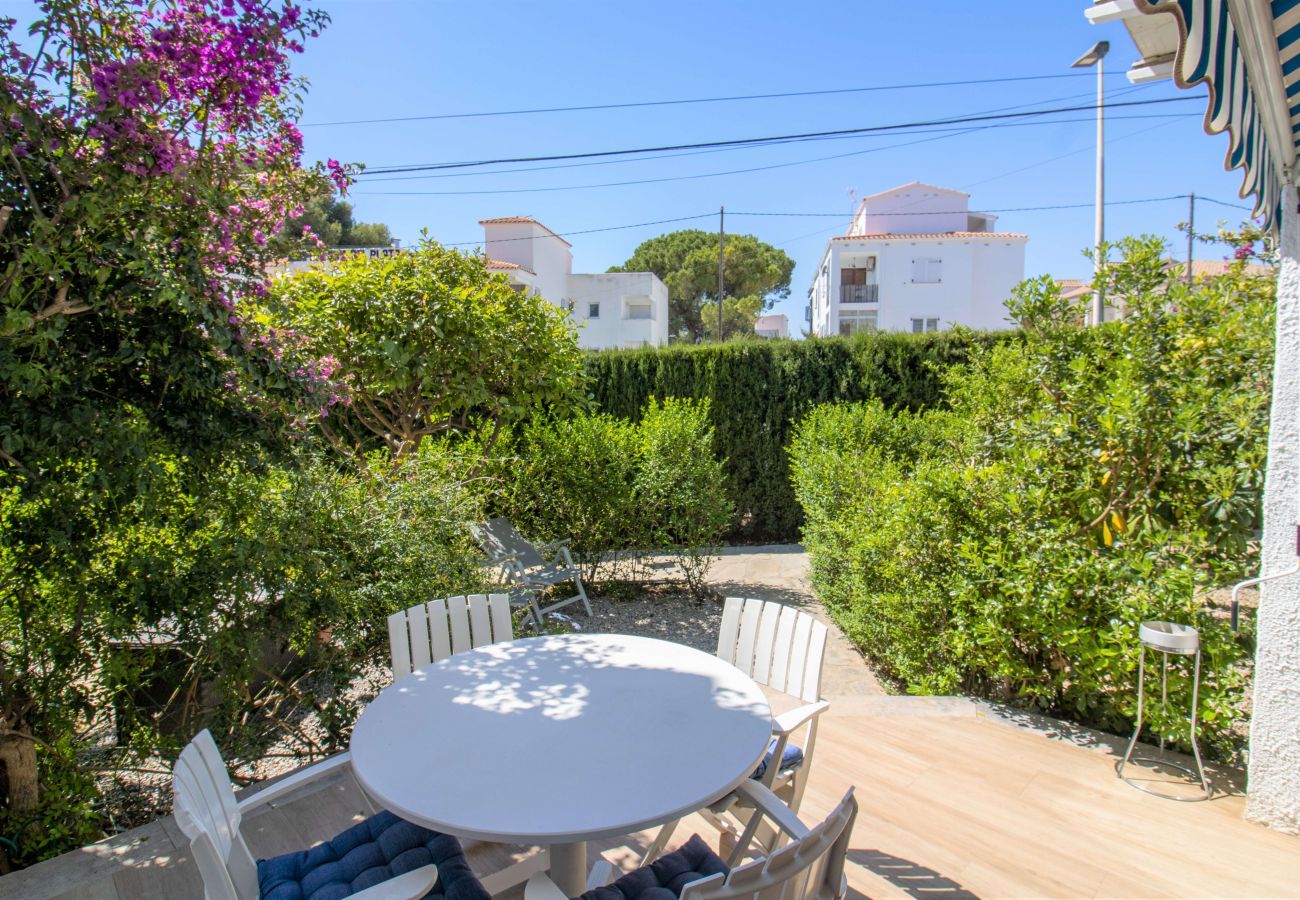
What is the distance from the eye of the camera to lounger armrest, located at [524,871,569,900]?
1.62 metres

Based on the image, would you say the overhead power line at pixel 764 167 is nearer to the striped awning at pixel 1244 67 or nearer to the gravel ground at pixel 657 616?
the gravel ground at pixel 657 616

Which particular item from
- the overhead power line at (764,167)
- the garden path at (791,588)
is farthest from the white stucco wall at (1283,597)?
the overhead power line at (764,167)

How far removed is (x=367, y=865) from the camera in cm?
194

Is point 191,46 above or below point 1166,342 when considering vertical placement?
above

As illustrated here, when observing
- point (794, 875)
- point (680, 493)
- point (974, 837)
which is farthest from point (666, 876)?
point (680, 493)

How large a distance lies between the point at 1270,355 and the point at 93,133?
199 inches

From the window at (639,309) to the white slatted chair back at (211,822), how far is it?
30566mm

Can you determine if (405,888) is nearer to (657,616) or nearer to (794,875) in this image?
(794,875)

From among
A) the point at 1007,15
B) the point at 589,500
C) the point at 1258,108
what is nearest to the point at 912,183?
the point at 1007,15

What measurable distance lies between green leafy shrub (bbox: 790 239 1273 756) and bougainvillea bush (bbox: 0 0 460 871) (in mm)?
3362

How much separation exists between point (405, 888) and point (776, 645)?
1708 mm

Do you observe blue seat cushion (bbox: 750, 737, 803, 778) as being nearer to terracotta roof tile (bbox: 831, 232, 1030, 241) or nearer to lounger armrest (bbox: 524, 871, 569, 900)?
lounger armrest (bbox: 524, 871, 569, 900)

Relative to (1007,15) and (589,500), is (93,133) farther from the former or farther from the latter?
(1007,15)

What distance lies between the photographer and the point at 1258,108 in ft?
7.25
